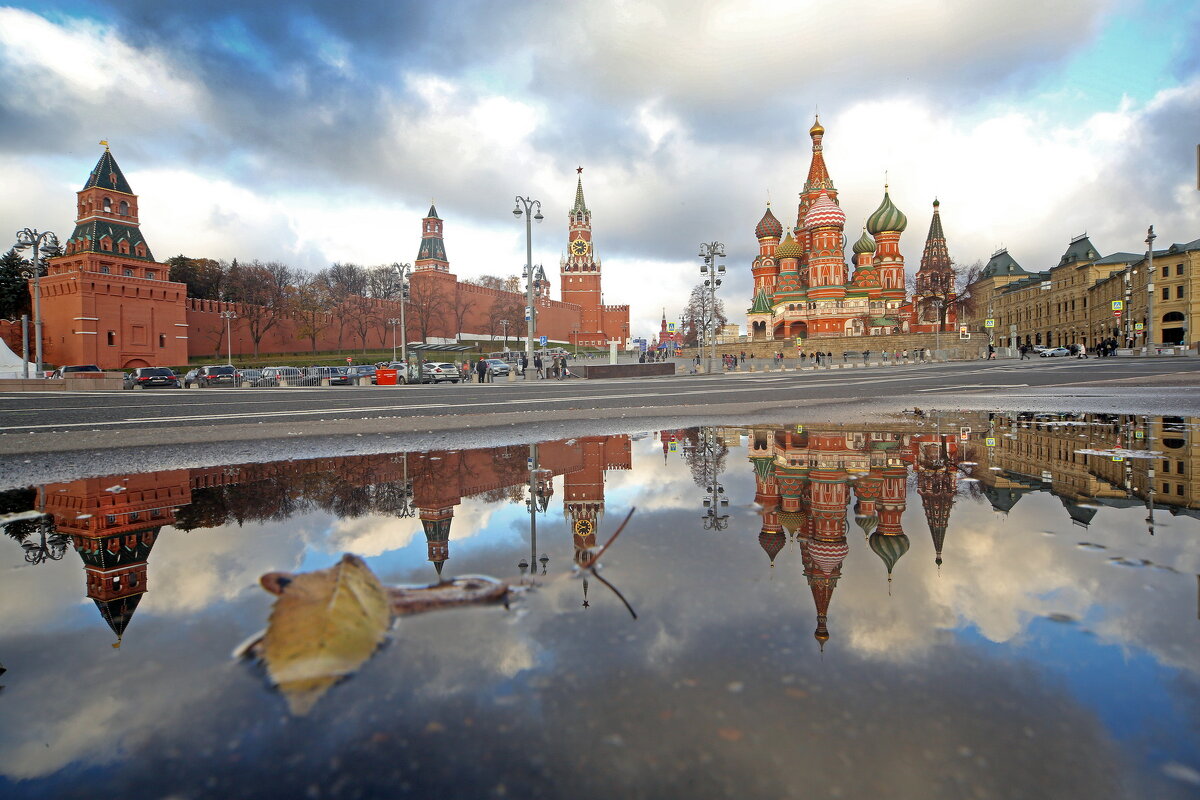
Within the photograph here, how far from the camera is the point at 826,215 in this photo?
6456cm

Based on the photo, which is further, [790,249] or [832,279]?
[790,249]

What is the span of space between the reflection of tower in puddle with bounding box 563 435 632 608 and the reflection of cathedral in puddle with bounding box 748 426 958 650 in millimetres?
768

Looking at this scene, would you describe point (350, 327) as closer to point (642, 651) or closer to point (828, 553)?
point (828, 553)

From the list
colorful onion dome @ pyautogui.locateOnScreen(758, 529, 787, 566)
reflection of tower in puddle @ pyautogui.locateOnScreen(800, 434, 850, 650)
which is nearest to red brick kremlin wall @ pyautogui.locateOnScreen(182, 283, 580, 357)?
reflection of tower in puddle @ pyautogui.locateOnScreen(800, 434, 850, 650)

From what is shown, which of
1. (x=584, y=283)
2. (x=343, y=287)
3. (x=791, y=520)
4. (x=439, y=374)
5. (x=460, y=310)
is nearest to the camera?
(x=791, y=520)

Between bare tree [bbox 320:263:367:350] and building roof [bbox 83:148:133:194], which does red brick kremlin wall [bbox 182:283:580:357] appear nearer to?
bare tree [bbox 320:263:367:350]

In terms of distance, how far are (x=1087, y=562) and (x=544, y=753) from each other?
2185 mm

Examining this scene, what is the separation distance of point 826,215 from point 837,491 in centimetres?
6792

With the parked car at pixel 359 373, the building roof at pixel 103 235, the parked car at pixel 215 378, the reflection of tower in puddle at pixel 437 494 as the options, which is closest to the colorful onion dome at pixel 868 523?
the reflection of tower in puddle at pixel 437 494

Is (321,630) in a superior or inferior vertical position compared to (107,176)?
inferior

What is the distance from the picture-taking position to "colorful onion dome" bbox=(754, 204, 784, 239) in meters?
76.1

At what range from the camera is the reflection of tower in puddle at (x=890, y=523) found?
2.41 metres

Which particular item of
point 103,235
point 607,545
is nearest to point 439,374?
point 103,235

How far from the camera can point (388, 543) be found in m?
2.70
